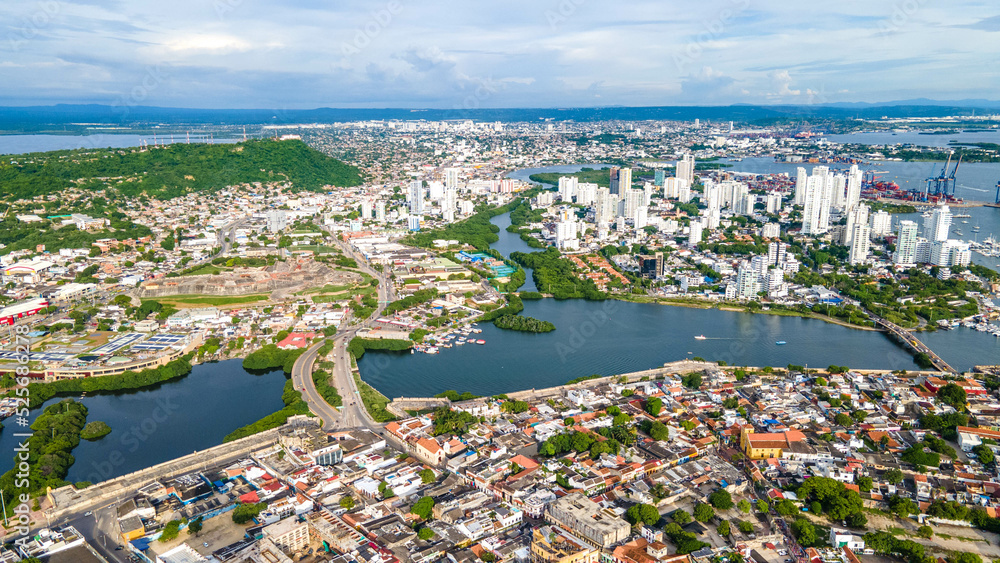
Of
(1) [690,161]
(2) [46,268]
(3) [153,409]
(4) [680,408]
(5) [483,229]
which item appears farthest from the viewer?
(1) [690,161]

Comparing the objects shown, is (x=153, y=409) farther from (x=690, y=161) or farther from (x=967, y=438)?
(x=690, y=161)

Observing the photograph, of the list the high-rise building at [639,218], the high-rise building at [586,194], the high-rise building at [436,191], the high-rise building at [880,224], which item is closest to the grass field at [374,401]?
the high-rise building at [639,218]

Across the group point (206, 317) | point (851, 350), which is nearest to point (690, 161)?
point (851, 350)

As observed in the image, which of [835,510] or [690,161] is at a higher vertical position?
[690,161]

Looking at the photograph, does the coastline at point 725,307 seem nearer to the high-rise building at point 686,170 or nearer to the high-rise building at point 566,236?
the high-rise building at point 566,236

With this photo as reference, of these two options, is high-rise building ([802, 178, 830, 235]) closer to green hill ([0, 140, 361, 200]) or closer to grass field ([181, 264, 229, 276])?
grass field ([181, 264, 229, 276])

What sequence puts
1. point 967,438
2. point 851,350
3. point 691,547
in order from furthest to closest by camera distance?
point 851,350 < point 967,438 < point 691,547

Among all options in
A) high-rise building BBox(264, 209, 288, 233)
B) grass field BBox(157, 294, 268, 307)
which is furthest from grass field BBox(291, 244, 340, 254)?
grass field BBox(157, 294, 268, 307)
